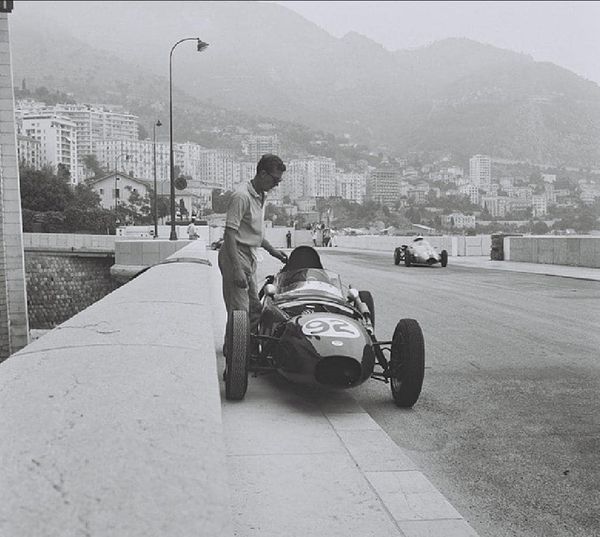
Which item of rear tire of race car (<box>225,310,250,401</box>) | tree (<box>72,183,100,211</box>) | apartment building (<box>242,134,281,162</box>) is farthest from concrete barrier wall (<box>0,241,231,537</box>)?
apartment building (<box>242,134,281,162</box>)

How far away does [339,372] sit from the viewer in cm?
575

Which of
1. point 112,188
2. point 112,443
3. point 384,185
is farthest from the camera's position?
point 384,185

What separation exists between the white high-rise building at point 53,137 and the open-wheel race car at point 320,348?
178m

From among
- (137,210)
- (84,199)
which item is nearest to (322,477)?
(84,199)

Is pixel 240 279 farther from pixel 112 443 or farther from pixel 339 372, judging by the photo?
pixel 112 443

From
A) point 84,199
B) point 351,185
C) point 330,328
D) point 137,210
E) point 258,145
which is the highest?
point 258,145

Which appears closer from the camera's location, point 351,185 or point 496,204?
point 496,204

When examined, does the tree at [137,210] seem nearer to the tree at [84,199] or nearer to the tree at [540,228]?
the tree at [84,199]

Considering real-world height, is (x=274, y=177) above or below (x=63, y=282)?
above

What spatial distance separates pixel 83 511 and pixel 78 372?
1167mm

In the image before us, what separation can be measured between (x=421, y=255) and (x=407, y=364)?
23.6 metres

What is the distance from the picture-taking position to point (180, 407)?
253cm

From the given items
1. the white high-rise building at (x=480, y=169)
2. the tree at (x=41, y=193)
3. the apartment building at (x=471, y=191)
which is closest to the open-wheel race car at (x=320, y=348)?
the tree at (x=41, y=193)

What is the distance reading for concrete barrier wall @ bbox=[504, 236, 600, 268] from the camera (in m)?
29.1
